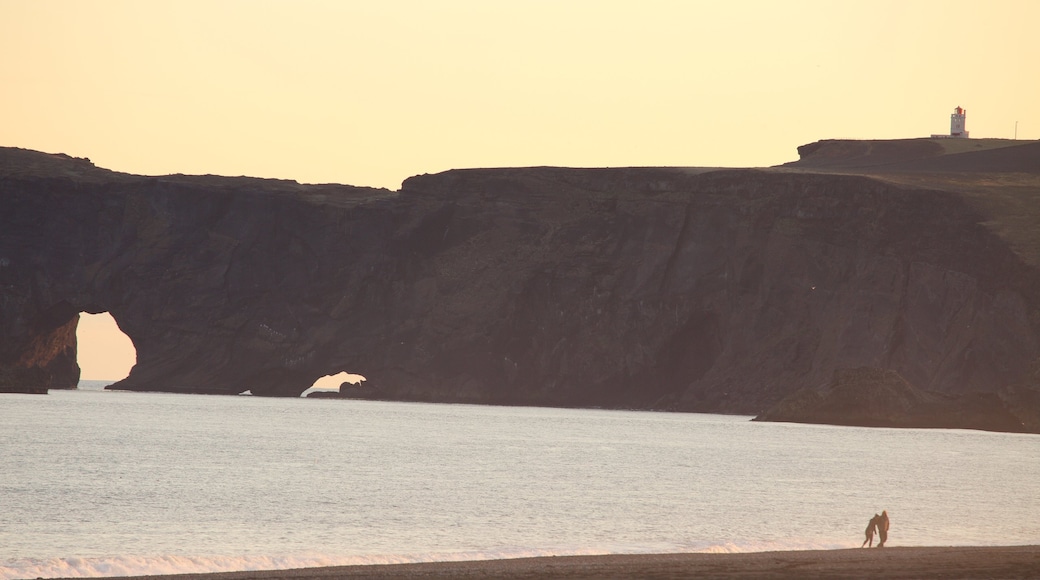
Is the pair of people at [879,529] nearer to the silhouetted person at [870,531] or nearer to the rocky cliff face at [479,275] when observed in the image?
the silhouetted person at [870,531]

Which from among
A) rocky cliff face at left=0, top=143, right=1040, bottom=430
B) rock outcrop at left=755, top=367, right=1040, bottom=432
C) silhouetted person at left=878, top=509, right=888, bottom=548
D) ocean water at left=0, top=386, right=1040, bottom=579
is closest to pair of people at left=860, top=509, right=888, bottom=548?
silhouetted person at left=878, top=509, right=888, bottom=548

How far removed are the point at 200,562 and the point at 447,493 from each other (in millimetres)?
20396

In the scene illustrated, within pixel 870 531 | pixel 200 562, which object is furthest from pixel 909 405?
pixel 200 562

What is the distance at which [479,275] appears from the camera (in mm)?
162375

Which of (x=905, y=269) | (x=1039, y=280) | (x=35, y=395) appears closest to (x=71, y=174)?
(x=35, y=395)

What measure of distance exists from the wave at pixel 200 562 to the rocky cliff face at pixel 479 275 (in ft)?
378

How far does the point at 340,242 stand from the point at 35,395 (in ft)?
123

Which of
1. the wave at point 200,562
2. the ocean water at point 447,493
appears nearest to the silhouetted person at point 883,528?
the ocean water at point 447,493

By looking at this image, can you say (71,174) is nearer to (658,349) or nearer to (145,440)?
(658,349)

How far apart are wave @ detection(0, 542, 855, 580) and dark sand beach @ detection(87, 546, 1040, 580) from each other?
6.04 ft

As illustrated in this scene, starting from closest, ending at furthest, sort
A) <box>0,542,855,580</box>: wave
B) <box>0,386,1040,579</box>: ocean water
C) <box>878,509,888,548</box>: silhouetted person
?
<box>0,542,855,580</box>: wave → <box>0,386,1040,579</box>: ocean water → <box>878,509,888,548</box>: silhouetted person

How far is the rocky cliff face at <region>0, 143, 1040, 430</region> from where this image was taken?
5979 inches

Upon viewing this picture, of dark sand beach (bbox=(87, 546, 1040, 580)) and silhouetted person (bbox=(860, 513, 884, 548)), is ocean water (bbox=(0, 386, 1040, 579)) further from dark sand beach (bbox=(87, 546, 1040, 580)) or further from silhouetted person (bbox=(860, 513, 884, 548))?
dark sand beach (bbox=(87, 546, 1040, 580))

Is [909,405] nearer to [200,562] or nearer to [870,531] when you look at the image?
[870,531]
